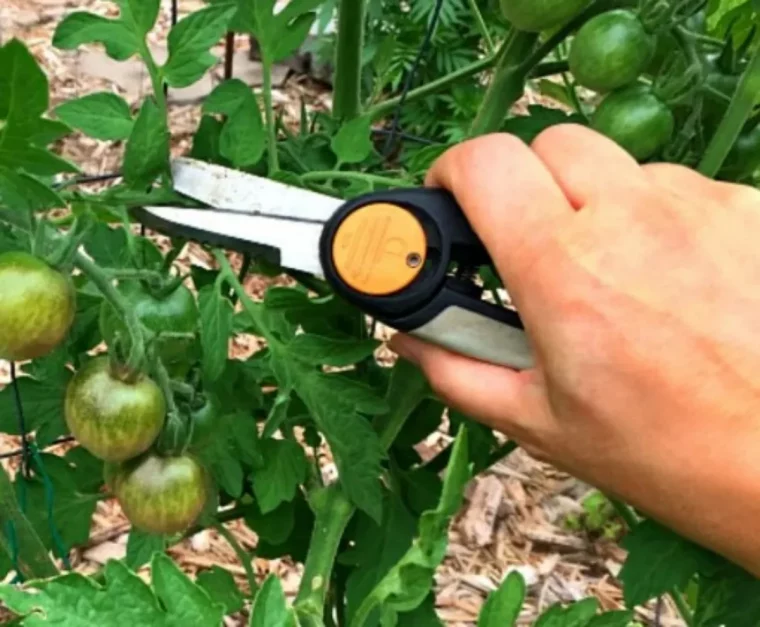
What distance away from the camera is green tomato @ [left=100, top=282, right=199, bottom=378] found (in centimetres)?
70

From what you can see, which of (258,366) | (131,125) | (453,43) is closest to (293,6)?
(131,125)

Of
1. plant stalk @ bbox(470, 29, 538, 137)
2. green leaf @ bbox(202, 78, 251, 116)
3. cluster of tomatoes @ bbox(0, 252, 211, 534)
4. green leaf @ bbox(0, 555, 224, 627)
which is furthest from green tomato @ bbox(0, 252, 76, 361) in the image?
plant stalk @ bbox(470, 29, 538, 137)

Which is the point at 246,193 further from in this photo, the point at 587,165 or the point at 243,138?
the point at 587,165

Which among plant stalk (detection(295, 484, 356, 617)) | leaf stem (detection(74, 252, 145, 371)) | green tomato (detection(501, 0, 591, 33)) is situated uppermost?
green tomato (detection(501, 0, 591, 33))

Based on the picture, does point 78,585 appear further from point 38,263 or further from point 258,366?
point 258,366

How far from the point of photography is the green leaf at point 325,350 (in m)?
0.78

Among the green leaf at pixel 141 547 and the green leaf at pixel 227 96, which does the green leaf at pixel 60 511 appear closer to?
the green leaf at pixel 141 547

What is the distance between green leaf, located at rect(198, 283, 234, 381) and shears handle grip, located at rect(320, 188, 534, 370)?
7 cm

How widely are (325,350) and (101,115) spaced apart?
0.70 ft

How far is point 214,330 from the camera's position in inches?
29.5

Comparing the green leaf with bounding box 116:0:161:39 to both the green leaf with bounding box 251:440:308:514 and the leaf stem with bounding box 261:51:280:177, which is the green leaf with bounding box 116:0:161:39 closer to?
the leaf stem with bounding box 261:51:280:177

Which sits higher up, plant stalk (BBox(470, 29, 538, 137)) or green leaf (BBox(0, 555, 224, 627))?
plant stalk (BBox(470, 29, 538, 137))

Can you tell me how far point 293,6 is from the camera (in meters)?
0.82

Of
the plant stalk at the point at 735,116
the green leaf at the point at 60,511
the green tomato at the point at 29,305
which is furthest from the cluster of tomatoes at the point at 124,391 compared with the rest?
the plant stalk at the point at 735,116
